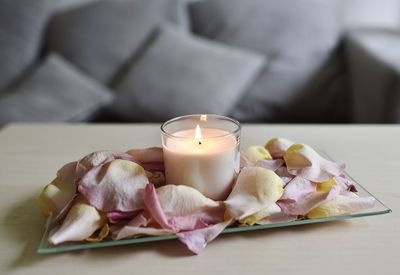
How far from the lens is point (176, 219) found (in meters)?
0.56

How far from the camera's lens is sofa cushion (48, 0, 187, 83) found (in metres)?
1.83

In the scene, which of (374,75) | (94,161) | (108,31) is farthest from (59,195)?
(108,31)

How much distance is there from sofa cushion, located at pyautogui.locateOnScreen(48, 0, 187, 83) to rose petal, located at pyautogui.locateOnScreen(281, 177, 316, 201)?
132 cm

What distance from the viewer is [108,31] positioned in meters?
1.85

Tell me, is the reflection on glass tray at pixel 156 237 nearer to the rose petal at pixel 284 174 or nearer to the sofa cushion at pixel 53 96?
the rose petal at pixel 284 174

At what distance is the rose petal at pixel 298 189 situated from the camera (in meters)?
0.60

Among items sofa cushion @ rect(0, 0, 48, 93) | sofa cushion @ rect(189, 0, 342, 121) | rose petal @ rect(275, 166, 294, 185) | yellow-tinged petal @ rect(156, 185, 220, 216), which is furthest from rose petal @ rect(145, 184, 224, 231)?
sofa cushion @ rect(0, 0, 48, 93)

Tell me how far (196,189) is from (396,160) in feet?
1.30

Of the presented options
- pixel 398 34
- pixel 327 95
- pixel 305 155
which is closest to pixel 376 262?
pixel 305 155

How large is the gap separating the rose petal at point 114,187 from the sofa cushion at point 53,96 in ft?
3.41

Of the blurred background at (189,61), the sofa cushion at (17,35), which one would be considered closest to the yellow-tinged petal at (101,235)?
the blurred background at (189,61)

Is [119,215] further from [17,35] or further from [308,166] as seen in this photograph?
[17,35]

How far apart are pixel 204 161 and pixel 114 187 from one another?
0.37 ft

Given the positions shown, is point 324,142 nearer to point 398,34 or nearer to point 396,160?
point 396,160
